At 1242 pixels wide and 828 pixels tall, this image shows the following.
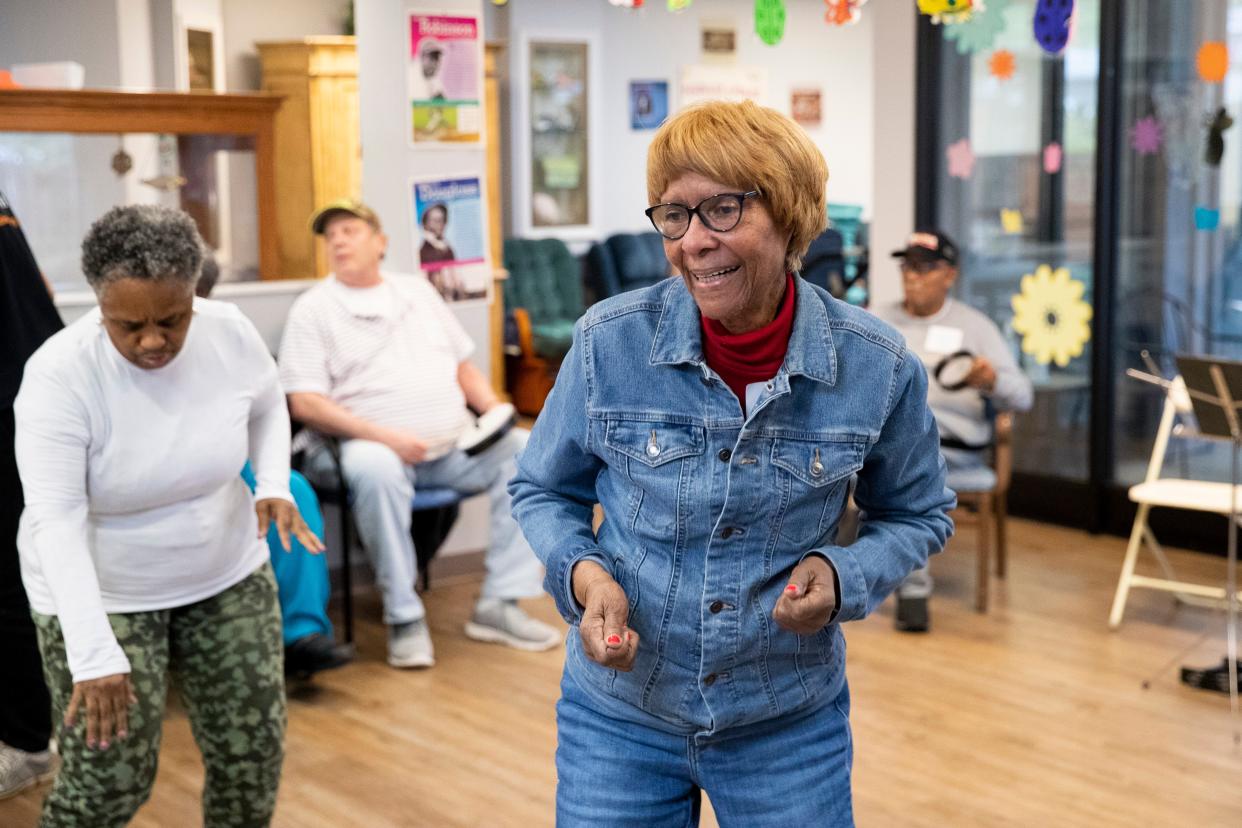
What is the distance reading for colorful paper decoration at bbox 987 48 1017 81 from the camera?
645cm

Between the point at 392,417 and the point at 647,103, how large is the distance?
6767mm

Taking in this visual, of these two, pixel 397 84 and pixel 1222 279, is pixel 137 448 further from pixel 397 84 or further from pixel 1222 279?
pixel 1222 279

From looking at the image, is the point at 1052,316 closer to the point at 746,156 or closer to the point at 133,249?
the point at 133,249

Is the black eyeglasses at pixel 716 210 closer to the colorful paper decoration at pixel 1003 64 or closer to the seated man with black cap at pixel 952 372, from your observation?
the seated man with black cap at pixel 952 372

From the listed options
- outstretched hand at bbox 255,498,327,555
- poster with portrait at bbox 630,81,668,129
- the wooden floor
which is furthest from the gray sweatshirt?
poster with portrait at bbox 630,81,668,129

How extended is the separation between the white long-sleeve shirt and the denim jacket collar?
1.09m

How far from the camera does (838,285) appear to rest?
9594 mm

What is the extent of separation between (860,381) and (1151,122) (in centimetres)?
475

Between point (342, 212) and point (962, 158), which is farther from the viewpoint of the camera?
point (962, 158)

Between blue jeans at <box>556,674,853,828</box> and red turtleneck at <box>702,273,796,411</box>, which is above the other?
red turtleneck at <box>702,273,796,411</box>

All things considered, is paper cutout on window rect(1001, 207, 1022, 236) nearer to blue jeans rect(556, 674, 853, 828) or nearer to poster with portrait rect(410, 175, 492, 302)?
poster with portrait rect(410, 175, 492, 302)

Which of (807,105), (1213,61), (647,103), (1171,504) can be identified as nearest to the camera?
(1171,504)

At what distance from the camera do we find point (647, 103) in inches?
442

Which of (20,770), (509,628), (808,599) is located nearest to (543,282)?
(509,628)
